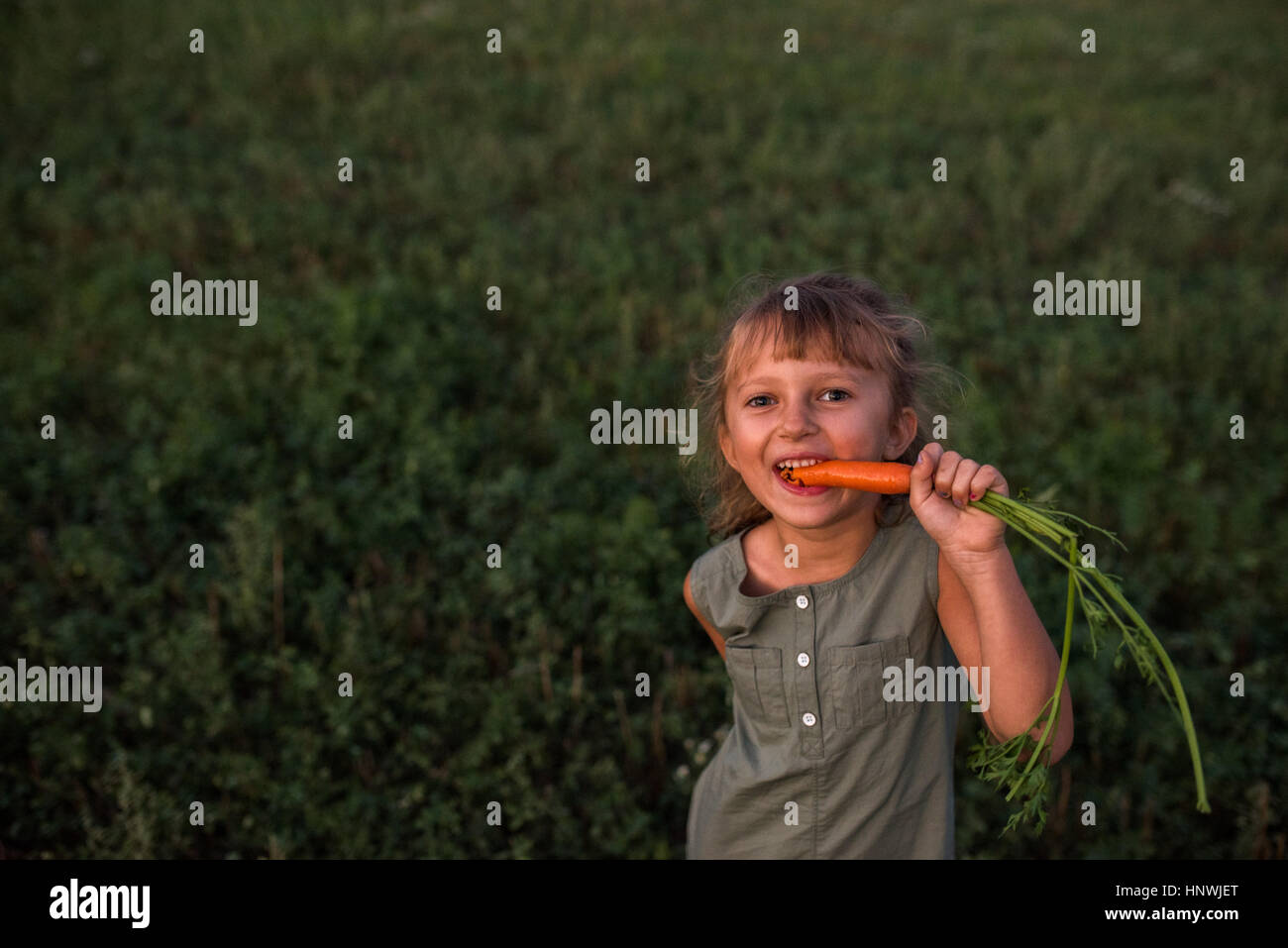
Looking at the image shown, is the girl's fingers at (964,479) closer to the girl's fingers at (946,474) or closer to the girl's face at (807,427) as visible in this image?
the girl's fingers at (946,474)

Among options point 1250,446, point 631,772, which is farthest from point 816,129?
point 631,772

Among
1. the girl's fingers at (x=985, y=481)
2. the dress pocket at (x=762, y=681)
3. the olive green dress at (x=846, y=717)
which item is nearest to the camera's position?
the girl's fingers at (x=985, y=481)

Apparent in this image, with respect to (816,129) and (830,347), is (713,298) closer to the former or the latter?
(816,129)

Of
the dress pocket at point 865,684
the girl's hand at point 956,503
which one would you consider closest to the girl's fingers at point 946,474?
the girl's hand at point 956,503

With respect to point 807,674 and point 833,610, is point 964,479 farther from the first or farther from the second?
point 807,674

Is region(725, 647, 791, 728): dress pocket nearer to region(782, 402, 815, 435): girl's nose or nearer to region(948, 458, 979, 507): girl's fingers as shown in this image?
region(782, 402, 815, 435): girl's nose

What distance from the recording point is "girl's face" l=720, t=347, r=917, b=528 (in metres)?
2.40

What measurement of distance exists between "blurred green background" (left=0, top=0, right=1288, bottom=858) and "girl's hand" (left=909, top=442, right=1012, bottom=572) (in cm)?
106

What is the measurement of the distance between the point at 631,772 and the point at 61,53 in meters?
11.3

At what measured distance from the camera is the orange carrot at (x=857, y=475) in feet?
7.29

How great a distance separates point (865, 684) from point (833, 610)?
0.20 metres

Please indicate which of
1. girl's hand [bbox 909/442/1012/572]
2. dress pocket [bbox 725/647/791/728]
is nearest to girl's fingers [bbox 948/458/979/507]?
girl's hand [bbox 909/442/1012/572]

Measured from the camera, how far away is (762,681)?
2631mm
